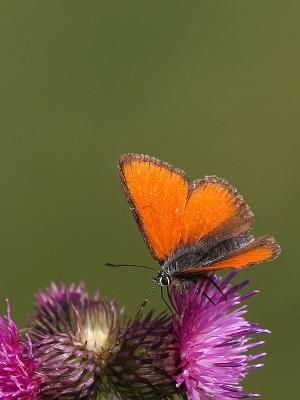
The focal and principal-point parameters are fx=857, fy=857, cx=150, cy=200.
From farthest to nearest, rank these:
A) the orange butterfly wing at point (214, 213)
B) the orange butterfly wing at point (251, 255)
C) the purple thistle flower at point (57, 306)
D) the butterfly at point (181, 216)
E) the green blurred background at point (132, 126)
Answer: the green blurred background at point (132, 126), the purple thistle flower at point (57, 306), the orange butterfly wing at point (214, 213), the butterfly at point (181, 216), the orange butterfly wing at point (251, 255)

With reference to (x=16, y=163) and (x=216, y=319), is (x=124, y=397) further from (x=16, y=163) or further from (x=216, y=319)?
(x=16, y=163)

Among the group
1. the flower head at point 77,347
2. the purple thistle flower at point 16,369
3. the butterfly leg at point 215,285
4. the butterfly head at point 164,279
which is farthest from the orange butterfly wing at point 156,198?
the purple thistle flower at point 16,369

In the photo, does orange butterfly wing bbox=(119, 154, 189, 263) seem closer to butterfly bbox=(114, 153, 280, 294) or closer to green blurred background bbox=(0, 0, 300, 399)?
butterfly bbox=(114, 153, 280, 294)

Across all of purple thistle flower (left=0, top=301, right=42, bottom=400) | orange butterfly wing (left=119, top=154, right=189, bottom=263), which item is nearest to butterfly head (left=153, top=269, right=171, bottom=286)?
orange butterfly wing (left=119, top=154, right=189, bottom=263)

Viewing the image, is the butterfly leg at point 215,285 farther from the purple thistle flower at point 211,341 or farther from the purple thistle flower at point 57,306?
the purple thistle flower at point 57,306

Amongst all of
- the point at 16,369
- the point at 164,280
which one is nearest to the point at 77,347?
the point at 16,369

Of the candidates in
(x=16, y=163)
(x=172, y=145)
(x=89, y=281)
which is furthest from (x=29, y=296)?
(x=172, y=145)

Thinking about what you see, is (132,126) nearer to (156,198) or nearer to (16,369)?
(156,198)
